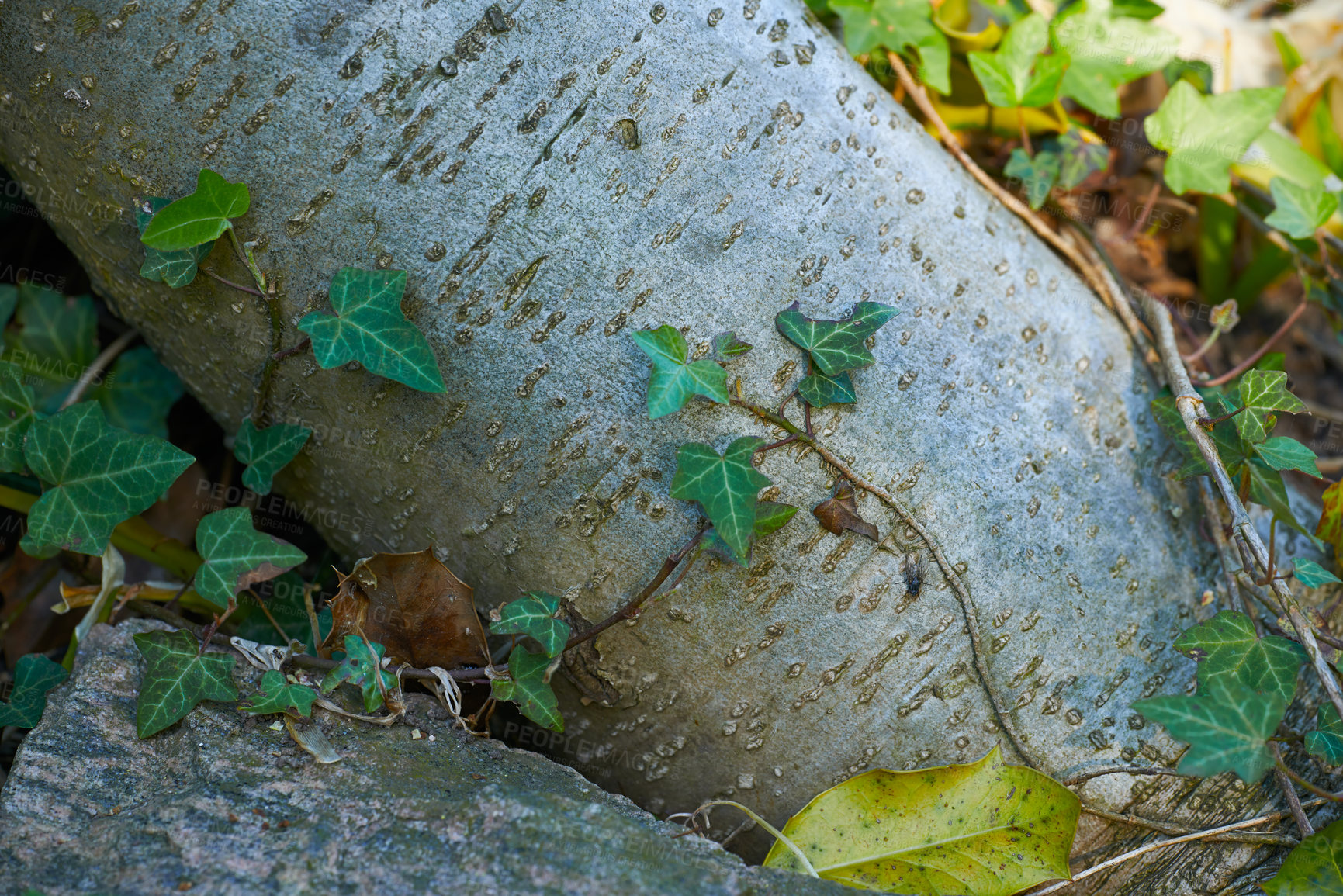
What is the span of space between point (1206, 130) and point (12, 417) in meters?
2.46

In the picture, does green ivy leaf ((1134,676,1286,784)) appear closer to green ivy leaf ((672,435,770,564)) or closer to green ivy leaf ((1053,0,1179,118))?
green ivy leaf ((672,435,770,564))

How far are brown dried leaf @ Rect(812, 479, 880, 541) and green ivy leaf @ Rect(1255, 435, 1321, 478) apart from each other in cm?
72

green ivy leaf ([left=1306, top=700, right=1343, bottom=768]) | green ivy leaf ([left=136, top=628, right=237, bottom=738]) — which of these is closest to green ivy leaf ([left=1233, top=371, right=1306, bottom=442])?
green ivy leaf ([left=1306, top=700, right=1343, bottom=768])

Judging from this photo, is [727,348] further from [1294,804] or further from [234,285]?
[1294,804]

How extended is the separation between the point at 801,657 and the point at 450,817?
0.59 m

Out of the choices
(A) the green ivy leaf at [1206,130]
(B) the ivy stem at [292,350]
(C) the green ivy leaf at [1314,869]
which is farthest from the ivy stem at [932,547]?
(A) the green ivy leaf at [1206,130]

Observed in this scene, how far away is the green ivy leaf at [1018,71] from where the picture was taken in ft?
5.99

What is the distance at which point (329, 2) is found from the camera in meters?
1.25

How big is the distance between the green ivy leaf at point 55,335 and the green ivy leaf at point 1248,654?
237 centimetres

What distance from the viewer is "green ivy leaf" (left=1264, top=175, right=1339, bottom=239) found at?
5.87 feet

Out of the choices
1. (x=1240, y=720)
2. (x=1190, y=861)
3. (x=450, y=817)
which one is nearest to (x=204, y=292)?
(x=450, y=817)

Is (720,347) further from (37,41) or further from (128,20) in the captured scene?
(37,41)

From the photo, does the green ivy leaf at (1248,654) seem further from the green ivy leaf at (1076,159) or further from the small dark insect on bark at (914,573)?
the green ivy leaf at (1076,159)

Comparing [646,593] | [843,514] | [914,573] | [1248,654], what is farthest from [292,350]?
[1248,654]
